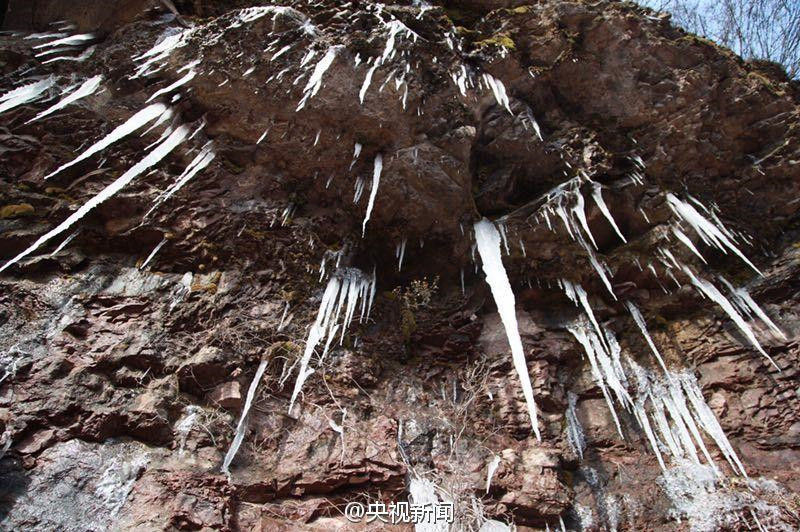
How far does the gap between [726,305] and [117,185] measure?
6.25m

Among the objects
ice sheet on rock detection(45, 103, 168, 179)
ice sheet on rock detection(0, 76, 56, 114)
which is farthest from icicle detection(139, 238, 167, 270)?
ice sheet on rock detection(0, 76, 56, 114)

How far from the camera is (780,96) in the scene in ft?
15.9

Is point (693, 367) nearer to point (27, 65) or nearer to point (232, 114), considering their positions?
point (232, 114)

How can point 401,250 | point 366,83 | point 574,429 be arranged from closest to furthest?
1. point 366,83
2. point 574,429
3. point 401,250

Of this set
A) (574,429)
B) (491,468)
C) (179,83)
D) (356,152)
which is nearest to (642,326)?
(574,429)

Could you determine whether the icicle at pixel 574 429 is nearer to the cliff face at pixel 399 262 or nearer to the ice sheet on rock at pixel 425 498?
the cliff face at pixel 399 262

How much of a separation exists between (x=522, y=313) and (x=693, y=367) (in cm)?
188

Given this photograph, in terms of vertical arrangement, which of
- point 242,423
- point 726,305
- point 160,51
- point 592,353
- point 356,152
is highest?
point 160,51

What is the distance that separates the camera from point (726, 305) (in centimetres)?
459

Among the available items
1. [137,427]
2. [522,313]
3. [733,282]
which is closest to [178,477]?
[137,427]

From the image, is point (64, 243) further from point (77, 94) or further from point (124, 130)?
point (77, 94)

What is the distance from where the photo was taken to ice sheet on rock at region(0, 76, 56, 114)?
13.3 feet

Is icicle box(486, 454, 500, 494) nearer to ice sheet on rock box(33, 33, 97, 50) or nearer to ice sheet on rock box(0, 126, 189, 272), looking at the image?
ice sheet on rock box(0, 126, 189, 272)

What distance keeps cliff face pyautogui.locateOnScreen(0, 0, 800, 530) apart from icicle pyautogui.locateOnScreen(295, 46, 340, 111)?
0.02m
